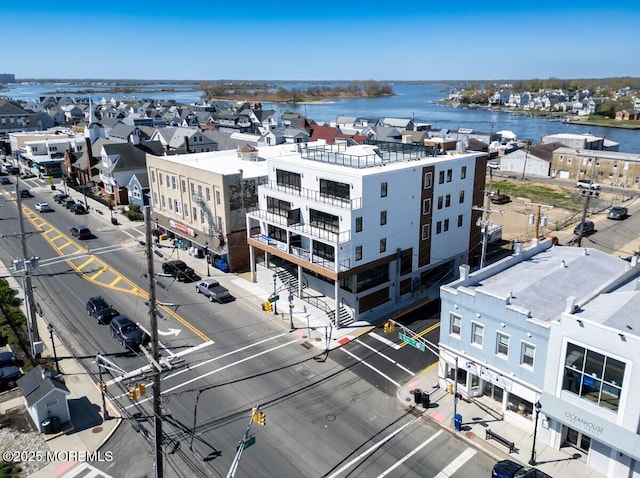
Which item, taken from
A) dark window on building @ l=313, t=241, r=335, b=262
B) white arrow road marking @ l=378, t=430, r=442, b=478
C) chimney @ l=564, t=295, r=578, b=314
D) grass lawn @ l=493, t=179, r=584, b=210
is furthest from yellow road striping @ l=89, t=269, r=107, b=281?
grass lawn @ l=493, t=179, r=584, b=210

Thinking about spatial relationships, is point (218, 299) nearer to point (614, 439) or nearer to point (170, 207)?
point (170, 207)

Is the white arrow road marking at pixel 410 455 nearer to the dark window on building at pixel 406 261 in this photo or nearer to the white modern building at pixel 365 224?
the white modern building at pixel 365 224

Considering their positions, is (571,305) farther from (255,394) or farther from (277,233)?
(277,233)

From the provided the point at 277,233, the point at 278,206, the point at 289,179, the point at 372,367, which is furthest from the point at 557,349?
the point at 277,233

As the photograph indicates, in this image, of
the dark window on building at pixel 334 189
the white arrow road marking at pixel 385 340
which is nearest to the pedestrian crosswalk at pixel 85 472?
the white arrow road marking at pixel 385 340

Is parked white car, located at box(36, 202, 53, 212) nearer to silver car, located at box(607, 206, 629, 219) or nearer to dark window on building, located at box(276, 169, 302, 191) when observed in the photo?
dark window on building, located at box(276, 169, 302, 191)

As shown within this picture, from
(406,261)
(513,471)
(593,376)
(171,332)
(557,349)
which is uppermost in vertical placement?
(557,349)

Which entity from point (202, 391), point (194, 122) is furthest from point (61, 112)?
point (202, 391)
